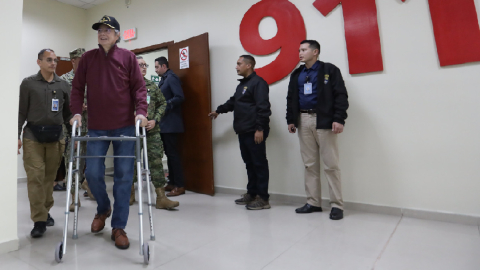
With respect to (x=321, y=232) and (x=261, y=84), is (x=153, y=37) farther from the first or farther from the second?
(x=321, y=232)

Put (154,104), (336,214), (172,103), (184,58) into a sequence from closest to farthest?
(336,214), (154,104), (172,103), (184,58)

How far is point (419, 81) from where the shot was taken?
260cm

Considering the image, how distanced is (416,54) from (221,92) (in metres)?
2.20

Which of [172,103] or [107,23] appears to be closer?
[107,23]

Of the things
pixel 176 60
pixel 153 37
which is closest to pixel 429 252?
pixel 176 60

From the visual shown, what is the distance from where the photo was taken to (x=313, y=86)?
2.81 m

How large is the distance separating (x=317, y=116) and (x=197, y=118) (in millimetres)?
1717

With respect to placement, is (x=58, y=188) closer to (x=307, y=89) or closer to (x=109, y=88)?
(x=109, y=88)

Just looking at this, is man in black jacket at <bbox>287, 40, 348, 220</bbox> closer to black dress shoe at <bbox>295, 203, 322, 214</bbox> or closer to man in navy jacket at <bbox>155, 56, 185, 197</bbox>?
black dress shoe at <bbox>295, 203, 322, 214</bbox>

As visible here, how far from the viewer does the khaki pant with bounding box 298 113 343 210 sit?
269 centimetres

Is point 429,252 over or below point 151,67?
below

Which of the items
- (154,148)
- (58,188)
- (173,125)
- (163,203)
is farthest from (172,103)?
(58,188)

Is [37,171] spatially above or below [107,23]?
below

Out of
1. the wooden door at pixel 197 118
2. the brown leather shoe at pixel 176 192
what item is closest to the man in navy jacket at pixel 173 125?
the brown leather shoe at pixel 176 192
